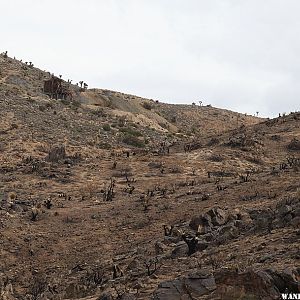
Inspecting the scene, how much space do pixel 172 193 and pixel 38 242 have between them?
20.7ft

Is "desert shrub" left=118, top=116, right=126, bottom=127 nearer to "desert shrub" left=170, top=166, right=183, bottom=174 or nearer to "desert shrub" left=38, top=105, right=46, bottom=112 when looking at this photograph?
"desert shrub" left=38, top=105, right=46, bottom=112

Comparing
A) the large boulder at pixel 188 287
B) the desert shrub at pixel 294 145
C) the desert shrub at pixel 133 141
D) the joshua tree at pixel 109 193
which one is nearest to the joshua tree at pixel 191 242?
the large boulder at pixel 188 287

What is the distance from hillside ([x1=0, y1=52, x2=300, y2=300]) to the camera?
10.1 metres

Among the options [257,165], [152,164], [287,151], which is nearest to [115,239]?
[152,164]

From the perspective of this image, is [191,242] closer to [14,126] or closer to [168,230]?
[168,230]

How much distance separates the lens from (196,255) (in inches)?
468

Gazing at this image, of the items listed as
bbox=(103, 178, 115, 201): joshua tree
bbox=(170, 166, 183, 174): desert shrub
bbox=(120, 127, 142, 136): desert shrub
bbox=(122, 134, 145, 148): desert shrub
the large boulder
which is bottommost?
the large boulder

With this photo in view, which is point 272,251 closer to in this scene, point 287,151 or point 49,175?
point 49,175

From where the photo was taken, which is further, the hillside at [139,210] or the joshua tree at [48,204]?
the joshua tree at [48,204]

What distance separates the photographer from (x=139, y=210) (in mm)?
18703

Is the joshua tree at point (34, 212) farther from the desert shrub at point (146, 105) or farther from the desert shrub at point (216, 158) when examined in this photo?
the desert shrub at point (146, 105)

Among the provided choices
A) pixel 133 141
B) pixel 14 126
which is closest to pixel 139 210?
pixel 14 126

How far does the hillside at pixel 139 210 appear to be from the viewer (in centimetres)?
1011

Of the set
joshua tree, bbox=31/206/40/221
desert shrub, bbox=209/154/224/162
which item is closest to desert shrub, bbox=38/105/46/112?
desert shrub, bbox=209/154/224/162
